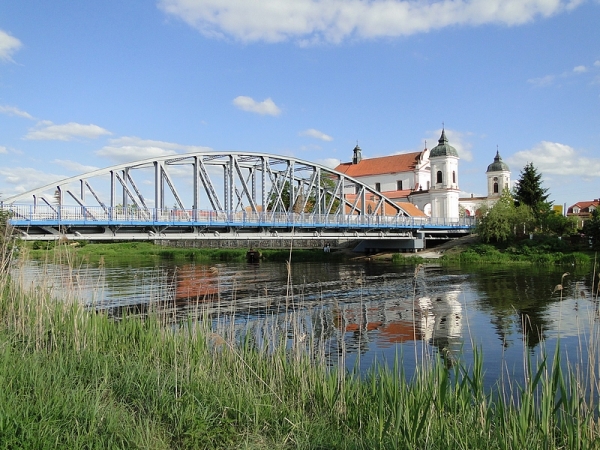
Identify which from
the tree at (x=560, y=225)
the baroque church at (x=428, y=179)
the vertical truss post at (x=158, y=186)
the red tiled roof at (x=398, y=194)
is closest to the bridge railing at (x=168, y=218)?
the vertical truss post at (x=158, y=186)

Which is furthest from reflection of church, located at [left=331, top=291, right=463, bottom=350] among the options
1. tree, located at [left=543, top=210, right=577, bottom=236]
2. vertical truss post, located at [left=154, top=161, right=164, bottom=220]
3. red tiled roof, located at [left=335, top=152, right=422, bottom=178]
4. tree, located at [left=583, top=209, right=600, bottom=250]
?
red tiled roof, located at [left=335, top=152, right=422, bottom=178]

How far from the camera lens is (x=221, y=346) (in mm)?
8828

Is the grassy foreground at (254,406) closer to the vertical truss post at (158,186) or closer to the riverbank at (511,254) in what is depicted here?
the vertical truss post at (158,186)

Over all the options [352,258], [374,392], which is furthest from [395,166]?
[374,392]

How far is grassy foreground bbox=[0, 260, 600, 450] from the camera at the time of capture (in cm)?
527

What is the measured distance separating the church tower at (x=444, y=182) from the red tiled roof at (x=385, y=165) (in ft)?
24.8

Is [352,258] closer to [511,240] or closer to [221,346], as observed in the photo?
[511,240]

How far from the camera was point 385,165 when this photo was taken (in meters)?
95.6

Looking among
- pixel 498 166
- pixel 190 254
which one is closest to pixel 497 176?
pixel 498 166

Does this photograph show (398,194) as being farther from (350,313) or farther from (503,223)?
(350,313)

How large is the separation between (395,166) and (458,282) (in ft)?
208

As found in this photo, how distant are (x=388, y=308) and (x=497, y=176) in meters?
75.5

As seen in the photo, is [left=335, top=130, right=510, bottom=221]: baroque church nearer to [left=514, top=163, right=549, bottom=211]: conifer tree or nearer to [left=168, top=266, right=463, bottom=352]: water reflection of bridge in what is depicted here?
[left=514, top=163, right=549, bottom=211]: conifer tree

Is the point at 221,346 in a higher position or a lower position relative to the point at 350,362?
higher
